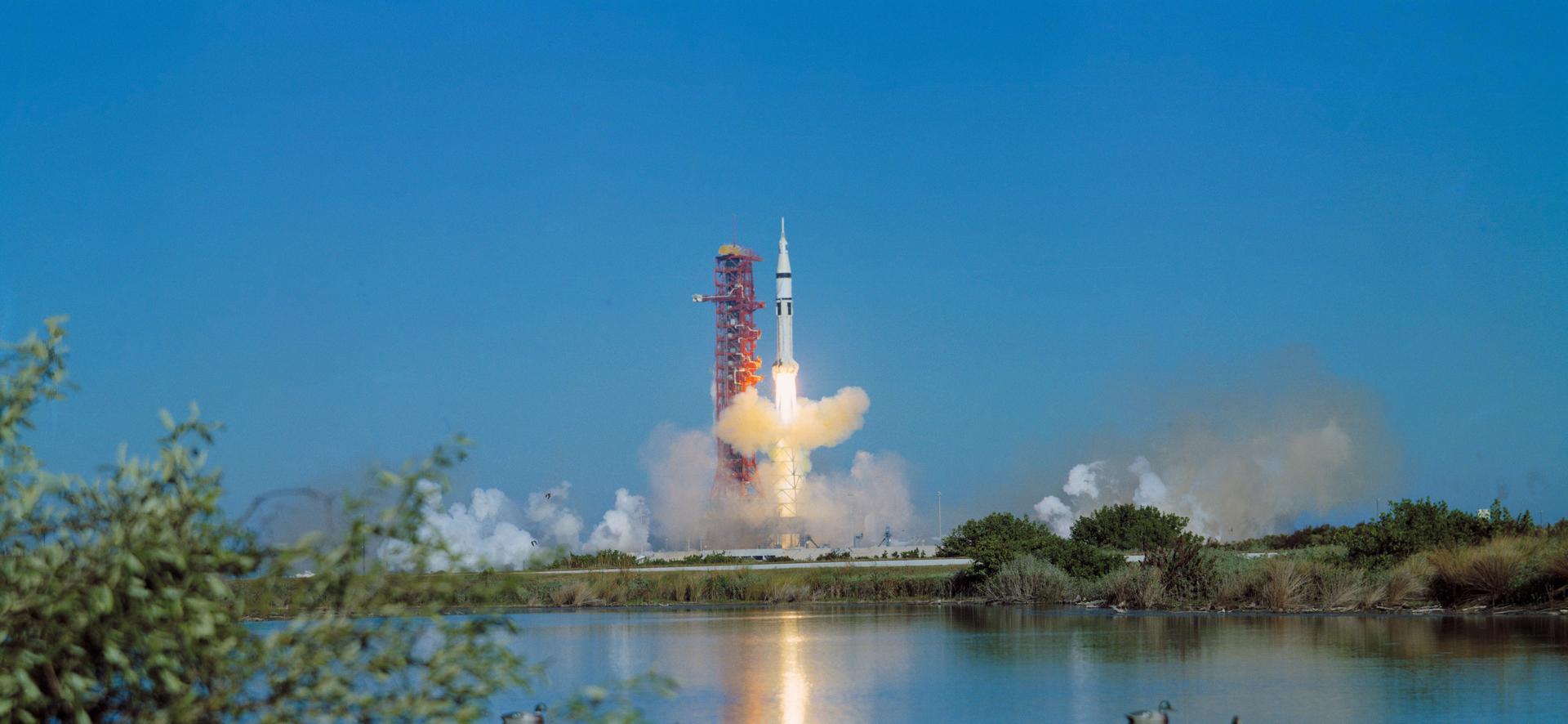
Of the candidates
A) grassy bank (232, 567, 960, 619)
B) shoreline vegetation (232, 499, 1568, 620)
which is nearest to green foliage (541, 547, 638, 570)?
shoreline vegetation (232, 499, 1568, 620)

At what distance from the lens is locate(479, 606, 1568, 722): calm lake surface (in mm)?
20172

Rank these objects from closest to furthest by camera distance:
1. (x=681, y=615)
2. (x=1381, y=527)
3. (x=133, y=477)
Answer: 1. (x=133, y=477)
2. (x=1381, y=527)
3. (x=681, y=615)

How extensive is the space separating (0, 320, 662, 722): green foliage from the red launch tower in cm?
7675

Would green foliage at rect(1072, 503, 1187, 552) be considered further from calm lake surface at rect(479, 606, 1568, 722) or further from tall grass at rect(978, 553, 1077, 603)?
calm lake surface at rect(479, 606, 1568, 722)

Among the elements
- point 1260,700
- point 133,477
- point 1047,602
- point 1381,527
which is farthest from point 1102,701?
point 1047,602

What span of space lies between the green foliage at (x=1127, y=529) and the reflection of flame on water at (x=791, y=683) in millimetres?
20488

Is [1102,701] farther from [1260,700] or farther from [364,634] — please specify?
[364,634]

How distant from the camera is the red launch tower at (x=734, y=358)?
87000 mm

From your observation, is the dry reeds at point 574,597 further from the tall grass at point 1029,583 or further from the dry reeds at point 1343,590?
the dry reeds at point 1343,590

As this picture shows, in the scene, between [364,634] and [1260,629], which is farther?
[1260,629]

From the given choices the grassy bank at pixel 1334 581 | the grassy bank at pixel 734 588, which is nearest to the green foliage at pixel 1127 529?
the grassy bank at pixel 734 588

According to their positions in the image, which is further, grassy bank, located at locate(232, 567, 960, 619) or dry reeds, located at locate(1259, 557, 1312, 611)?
grassy bank, located at locate(232, 567, 960, 619)

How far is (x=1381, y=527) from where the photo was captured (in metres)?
38.8

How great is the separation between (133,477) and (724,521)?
248 ft
